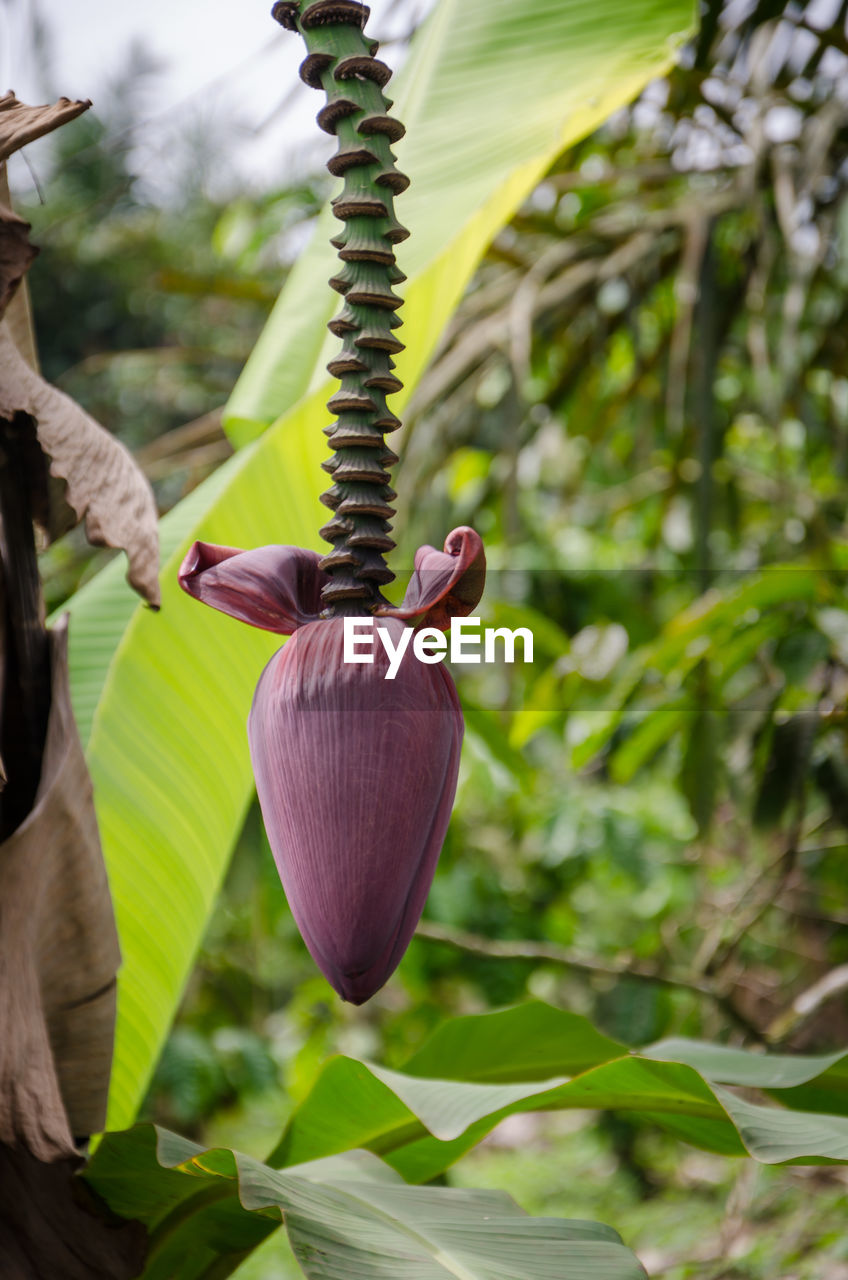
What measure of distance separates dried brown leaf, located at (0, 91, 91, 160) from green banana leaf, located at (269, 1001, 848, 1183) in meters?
0.35

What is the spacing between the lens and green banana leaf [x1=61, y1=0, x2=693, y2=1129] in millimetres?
466

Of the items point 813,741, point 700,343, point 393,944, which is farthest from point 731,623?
point 393,944

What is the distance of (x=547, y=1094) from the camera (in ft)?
1.46

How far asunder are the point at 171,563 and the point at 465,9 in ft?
1.06

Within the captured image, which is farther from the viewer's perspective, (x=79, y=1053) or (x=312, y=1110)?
(x=312, y=1110)

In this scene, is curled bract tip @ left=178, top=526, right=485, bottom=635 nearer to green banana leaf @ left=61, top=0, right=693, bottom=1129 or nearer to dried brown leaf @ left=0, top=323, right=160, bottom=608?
dried brown leaf @ left=0, top=323, right=160, bottom=608

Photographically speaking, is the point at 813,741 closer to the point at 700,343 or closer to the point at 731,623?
the point at 731,623

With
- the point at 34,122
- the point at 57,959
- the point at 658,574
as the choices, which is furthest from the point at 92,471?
the point at 658,574

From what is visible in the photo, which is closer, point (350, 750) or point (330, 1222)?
point (350, 750)

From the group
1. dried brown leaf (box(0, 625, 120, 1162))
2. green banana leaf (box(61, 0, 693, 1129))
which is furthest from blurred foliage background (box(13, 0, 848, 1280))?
dried brown leaf (box(0, 625, 120, 1162))

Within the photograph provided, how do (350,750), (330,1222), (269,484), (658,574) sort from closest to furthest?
1. (350,750)
2. (330,1222)
3. (269,484)
4. (658,574)

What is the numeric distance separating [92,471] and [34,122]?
0.08 m

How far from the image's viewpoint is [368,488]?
18cm

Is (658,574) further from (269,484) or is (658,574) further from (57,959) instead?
(57,959)
